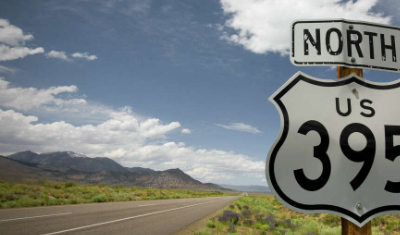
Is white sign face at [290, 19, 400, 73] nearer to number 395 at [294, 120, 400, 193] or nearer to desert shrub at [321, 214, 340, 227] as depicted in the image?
number 395 at [294, 120, 400, 193]

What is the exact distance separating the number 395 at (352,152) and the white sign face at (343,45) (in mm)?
479

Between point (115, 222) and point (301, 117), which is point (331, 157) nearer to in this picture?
point (301, 117)

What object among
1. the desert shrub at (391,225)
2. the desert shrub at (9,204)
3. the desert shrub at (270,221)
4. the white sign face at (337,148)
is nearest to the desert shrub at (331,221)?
the desert shrub at (391,225)

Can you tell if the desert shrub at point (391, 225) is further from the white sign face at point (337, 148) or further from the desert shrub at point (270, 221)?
the white sign face at point (337, 148)

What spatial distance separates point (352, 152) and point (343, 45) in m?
0.79

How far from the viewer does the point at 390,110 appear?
5.96 ft

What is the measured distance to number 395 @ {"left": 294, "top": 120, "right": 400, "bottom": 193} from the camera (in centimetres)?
166

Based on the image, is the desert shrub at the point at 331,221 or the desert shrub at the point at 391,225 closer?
the desert shrub at the point at 391,225

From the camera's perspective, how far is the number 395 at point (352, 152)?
166cm

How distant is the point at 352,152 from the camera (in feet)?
5.62

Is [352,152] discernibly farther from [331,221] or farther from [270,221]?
[331,221]

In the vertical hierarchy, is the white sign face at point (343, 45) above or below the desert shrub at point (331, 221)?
above

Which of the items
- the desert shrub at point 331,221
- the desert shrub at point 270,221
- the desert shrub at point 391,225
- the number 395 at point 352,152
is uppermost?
the number 395 at point 352,152

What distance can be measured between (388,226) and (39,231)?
541 inches
